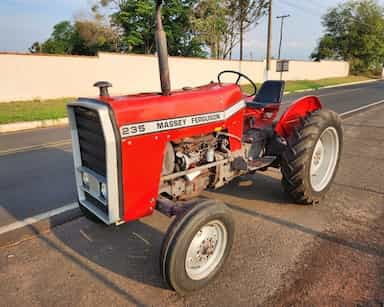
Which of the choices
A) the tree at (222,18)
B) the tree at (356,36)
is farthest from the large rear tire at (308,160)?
the tree at (356,36)

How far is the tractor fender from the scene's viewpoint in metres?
3.74

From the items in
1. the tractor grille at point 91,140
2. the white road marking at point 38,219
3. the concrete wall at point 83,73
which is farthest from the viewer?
the concrete wall at point 83,73

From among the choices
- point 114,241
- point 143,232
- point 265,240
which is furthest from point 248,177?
point 114,241

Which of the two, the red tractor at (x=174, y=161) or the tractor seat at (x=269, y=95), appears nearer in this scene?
the red tractor at (x=174, y=161)

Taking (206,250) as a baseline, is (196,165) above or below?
above

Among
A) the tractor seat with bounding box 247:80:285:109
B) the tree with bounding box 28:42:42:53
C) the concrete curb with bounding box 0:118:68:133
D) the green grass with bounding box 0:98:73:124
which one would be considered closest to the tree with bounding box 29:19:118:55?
the tree with bounding box 28:42:42:53

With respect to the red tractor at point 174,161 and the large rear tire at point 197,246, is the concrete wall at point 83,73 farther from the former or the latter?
the large rear tire at point 197,246

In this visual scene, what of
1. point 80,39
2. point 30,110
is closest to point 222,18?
point 80,39

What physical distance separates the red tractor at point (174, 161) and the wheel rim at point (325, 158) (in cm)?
54

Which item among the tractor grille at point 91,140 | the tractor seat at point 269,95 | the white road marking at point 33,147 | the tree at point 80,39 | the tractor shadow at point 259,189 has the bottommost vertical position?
the tractor shadow at point 259,189

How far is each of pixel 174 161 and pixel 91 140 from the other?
0.71m

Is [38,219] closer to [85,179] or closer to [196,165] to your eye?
[85,179]

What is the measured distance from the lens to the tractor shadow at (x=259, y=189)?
3841 mm

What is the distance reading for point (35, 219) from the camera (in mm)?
3326
